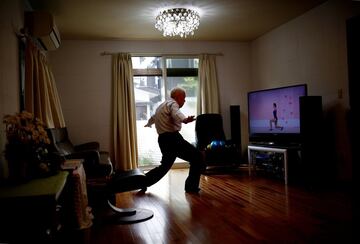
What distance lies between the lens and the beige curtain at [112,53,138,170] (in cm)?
558

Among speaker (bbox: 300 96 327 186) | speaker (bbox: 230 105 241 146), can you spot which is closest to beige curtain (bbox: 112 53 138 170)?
speaker (bbox: 230 105 241 146)

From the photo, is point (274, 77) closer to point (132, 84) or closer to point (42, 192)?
point (132, 84)

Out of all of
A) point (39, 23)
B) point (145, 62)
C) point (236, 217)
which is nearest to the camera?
point (236, 217)

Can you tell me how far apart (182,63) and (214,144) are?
182 cm

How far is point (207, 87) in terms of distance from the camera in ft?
19.8

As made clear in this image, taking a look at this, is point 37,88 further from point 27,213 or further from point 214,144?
point 214,144

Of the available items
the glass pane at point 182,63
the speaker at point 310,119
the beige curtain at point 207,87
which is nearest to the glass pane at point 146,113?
the glass pane at point 182,63

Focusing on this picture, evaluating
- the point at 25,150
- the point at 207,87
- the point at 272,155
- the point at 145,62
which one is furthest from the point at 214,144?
the point at 25,150

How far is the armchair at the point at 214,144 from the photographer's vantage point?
5.23 meters

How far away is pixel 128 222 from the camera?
2.74 m

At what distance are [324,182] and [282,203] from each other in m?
1.19

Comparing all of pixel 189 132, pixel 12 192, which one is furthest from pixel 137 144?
pixel 12 192

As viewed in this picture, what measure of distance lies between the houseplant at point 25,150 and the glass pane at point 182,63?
4165 mm

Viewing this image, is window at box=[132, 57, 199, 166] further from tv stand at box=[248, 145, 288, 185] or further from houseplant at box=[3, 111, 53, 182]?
houseplant at box=[3, 111, 53, 182]
